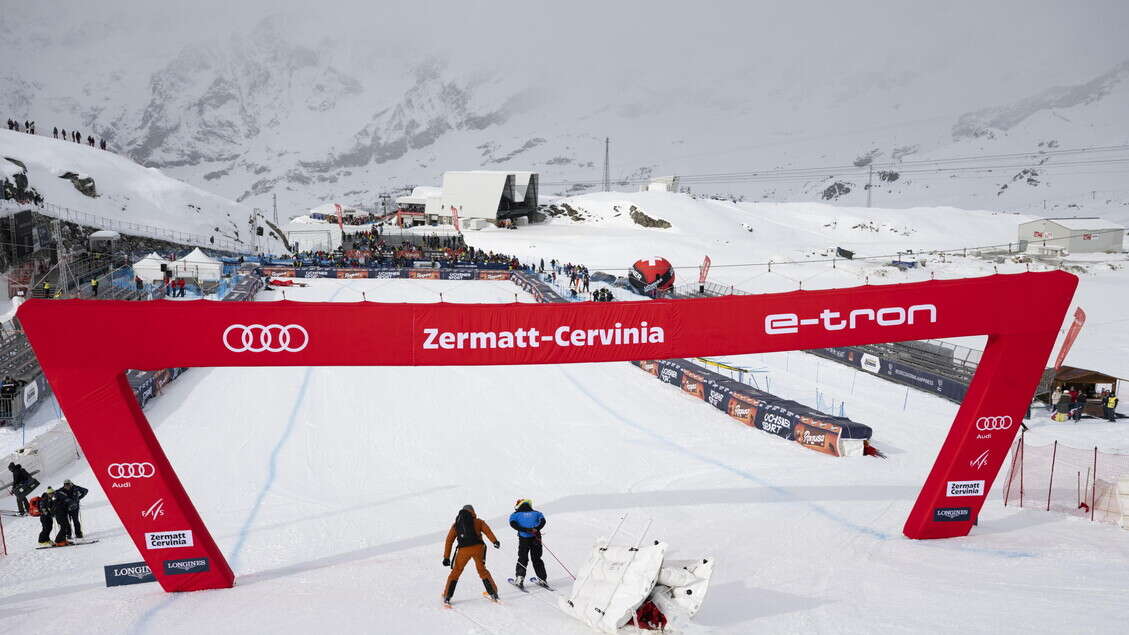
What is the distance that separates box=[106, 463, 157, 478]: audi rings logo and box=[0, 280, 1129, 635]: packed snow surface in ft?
4.21

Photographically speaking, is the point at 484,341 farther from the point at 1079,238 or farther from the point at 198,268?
the point at 1079,238

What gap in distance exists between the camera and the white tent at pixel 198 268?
33.8 meters

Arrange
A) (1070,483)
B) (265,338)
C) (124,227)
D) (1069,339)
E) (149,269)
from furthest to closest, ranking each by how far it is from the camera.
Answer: (124,227) → (149,269) → (1069,339) → (1070,483) → (265,338)

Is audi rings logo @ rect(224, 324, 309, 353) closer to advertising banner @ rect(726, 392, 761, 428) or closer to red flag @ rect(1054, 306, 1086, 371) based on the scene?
advertising banner @ rect(726, 392, 761, 428)

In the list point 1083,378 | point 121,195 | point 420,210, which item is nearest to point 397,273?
point 121,195

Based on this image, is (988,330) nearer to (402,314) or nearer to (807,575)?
(807,575)

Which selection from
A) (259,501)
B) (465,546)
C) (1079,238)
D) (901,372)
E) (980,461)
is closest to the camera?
(465,546)

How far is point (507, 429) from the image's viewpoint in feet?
48.5

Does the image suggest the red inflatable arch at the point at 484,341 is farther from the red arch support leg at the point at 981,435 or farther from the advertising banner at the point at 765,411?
the advertising banner at the point at 765,411

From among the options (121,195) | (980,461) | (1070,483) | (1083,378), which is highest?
(121,195)

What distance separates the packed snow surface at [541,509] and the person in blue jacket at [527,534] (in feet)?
1.13

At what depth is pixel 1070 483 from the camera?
10578 mm

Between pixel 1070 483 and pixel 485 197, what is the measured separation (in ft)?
193

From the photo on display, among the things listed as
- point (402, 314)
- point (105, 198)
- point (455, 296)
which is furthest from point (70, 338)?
point (105, 198)
